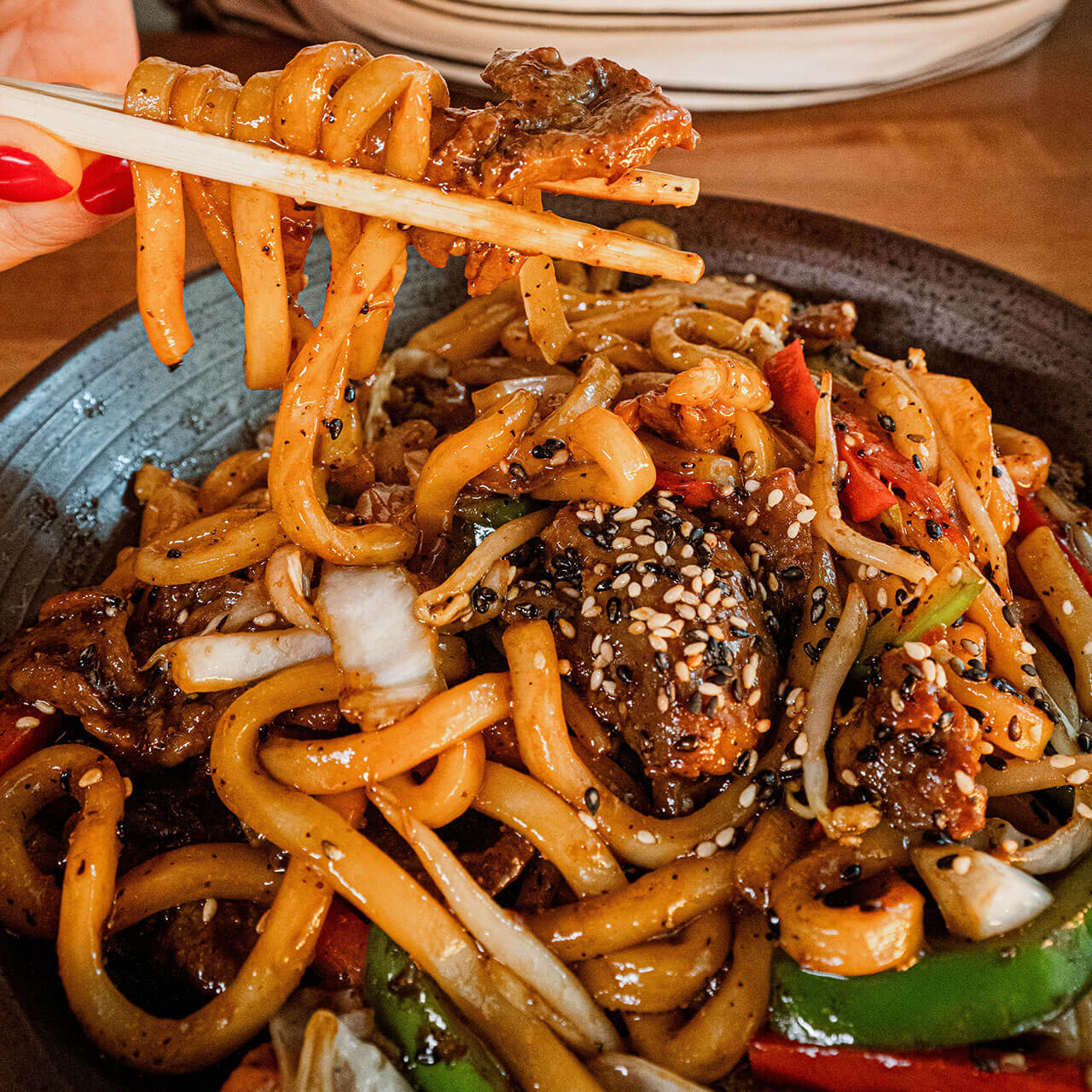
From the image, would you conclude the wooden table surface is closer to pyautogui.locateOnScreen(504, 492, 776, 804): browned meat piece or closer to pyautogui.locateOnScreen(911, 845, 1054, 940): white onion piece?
pyautogui.locateOnScreen(504, 492, 776, 804): browned meat piece

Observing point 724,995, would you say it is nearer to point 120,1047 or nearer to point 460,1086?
point 460,1086

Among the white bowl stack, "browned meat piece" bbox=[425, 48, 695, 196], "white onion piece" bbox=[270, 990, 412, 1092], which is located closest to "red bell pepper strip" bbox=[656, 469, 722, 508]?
"browned meat piece" bbox=[425, 48, 695, 196]

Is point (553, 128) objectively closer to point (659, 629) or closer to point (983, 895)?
point (659, 629)

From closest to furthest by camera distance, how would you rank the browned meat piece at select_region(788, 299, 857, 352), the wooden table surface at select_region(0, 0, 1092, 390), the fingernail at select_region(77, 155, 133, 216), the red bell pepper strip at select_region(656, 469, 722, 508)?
1. the fingernail at select_region(77, 155, 133, 216)
2. the red bell pepper strip at select_region(656, 469, 722, 508)
3. the browned meat piece at select_region(788, 299, 857, 352)
4. the wooden table surface at select_region(0, 0, 1092, 390)

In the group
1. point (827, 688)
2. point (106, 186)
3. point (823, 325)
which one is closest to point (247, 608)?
point (106, 186)

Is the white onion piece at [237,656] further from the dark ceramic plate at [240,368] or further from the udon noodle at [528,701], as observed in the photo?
the dark ceramic plate at [240,368]

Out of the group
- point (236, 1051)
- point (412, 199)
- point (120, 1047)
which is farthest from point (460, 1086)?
point (412, 199)
